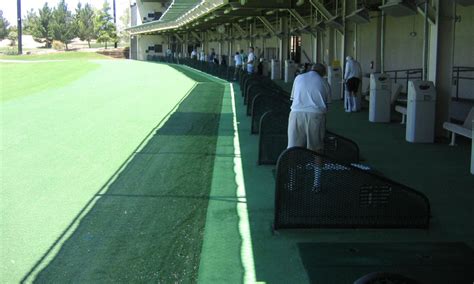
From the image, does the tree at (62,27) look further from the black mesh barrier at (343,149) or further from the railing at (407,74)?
the black mesh barrier at (343,149)

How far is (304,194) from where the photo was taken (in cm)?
635

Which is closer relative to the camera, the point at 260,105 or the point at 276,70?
the point at 260,105

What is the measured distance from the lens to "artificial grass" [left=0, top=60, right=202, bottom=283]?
571 centimetres

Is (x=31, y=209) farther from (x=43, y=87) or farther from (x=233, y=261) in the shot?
(x=43, y=87)

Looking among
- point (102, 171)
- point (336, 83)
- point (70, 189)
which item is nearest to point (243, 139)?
point (102, 171)

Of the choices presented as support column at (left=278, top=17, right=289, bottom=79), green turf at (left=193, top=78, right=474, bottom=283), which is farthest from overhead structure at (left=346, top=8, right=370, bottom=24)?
support column at (left=278, top=17, right=289, bottom=79)

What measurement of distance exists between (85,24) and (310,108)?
128m

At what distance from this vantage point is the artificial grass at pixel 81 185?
18.7 feet

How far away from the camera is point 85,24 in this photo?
129 metres

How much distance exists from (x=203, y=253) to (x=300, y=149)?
141cm

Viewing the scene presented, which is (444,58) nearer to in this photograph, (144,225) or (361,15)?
(361,15)

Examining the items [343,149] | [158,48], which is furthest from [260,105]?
[158,48]

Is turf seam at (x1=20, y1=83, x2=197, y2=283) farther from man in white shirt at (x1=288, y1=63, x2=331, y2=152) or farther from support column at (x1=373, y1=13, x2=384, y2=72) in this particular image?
support column at (x1=373, y1=13, x2=384, y2=72)

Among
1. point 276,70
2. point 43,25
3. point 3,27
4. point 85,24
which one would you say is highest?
point 85,24
